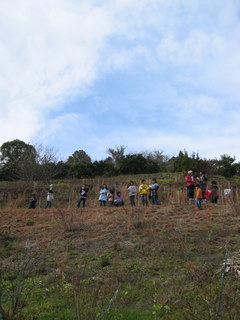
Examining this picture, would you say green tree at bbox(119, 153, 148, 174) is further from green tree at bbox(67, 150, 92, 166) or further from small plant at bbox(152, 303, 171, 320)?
small plant at bbox(152, 303, 171, 320)

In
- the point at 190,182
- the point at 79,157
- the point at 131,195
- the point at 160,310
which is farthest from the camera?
the point at 79,157

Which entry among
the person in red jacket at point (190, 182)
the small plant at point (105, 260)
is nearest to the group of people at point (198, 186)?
the person in red jacket at point (190, 182)

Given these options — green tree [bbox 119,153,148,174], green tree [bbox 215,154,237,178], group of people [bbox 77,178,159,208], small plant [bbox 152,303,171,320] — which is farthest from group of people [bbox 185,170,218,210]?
green tree [bbox 119,153,148,174]

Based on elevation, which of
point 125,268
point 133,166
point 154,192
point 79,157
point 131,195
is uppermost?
point 79,157

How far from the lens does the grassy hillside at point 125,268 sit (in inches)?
165

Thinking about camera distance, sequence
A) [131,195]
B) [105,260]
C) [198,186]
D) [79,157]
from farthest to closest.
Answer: [79,157]
[131,195]
[198,186]
[105,260]

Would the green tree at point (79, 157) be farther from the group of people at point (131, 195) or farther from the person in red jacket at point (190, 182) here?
the person in red jacket at point (190, 182)

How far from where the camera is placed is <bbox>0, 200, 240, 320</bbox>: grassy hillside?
420cm

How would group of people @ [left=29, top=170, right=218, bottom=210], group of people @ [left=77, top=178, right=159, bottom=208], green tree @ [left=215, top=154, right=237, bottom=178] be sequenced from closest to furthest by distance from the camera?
group of people @ [left=29, top=170, right=218, bottom=210], group of people @ [left=77, top=178, right=159, bottom=208], green tree @ [left=215, top=154, right=237, bottom=178]

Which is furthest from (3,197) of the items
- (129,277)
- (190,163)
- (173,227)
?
(129,277)


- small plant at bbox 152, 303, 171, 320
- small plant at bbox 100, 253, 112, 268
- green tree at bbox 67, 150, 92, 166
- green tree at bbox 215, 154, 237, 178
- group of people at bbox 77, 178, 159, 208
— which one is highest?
green tree at bbox 67, 150, 92, 166

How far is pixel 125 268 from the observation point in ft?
20.2

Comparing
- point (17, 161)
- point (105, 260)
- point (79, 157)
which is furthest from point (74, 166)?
point (105, 260)

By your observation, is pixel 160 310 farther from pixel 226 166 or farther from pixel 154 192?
pixel 226 166
